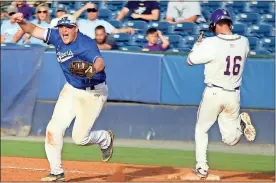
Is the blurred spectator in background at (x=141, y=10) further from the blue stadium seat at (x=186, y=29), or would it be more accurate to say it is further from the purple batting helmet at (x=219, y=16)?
the purple batting helmet at (x=219, y=16)

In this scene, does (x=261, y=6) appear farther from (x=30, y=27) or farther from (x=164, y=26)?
(x=30, y=27)

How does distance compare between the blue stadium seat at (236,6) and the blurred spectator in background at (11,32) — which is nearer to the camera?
the blurred spectator in background at (11,32)

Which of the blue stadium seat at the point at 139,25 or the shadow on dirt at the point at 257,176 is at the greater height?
the blue stadium seat at the point at 139,25

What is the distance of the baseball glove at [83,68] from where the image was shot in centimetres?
769

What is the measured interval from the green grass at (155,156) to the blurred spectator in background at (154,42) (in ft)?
8.41

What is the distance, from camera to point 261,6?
15.5 metres

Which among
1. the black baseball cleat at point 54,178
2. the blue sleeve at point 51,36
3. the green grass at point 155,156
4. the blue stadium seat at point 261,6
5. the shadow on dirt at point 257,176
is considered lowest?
the green grass at point 155,156

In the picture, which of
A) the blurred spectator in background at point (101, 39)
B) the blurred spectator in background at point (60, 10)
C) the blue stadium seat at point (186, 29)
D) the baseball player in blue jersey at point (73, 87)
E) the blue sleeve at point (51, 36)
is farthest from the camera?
the blue stadium seat at point (186, 29)

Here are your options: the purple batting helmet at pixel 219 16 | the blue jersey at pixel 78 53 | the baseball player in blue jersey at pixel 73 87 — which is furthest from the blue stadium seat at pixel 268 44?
the blue jersey at pixel 78 53

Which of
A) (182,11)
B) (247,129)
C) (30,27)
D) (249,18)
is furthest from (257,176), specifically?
(249,18)

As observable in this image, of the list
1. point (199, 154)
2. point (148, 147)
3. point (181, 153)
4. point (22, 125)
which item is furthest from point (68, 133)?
point (199, 154)

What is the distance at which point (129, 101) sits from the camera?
1345 cm

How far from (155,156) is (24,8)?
5894mm

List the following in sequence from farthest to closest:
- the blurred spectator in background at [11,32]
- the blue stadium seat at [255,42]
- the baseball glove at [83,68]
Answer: the blurred spectator in background at [11,32] → the blue stadium seat at [255,42] → the baseball glove at [83,68]
